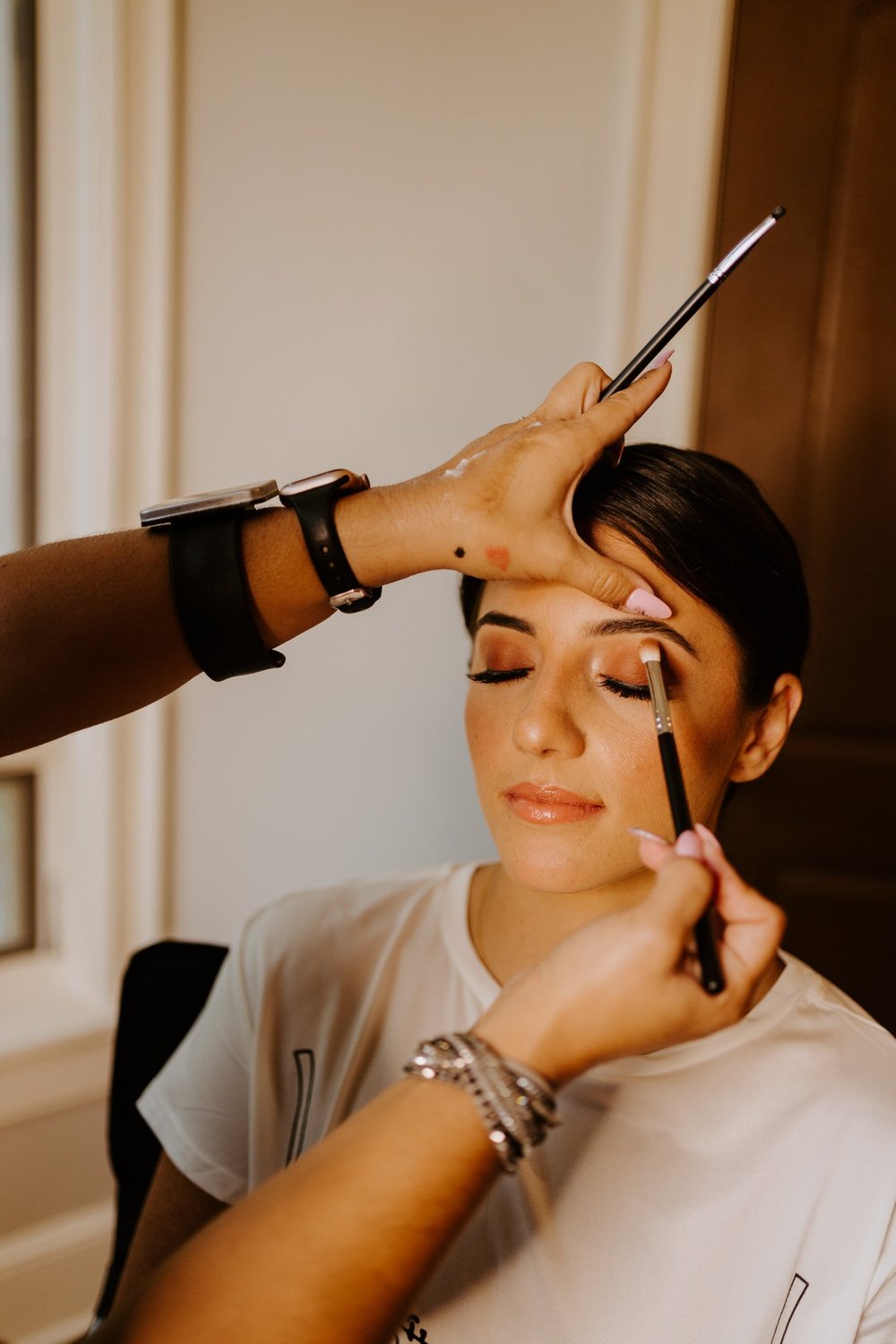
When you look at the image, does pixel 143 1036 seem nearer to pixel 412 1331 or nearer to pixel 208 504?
pixel 412 1331

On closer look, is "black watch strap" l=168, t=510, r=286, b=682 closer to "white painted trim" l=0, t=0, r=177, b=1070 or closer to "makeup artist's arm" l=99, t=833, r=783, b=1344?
"makeup artist's arm" l=99, t=833, r=783, b=1344

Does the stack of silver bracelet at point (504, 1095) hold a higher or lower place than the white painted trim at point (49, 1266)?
higher

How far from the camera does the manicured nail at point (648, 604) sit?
807 mm

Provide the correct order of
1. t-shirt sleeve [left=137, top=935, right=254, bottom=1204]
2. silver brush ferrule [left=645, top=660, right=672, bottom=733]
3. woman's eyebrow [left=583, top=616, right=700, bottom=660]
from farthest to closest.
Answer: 1. t-shirt sleeve [left=137, top=935, right=254, bottom=1204]
2. woman's eyebrow [left=583, top=616, right=700, bottom=660]
3. silver brush ferrule [left=645, top=660, right=672, bottom=733]

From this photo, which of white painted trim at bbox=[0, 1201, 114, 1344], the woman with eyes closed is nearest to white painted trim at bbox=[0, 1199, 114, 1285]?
white painted trim at bbox=[0, 1201, 114, 1344]

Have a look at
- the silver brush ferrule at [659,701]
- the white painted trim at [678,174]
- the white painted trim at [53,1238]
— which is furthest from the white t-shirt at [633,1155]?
the white painted trim at [678,174]

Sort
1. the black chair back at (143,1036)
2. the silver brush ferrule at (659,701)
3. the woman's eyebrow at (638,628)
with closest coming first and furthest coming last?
the silver brush ferrule at (659,701) < the woman's eyebrow at (638,628) < the black chair back at (143,1036)

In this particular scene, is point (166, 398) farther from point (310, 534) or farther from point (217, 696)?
point (310, 534)

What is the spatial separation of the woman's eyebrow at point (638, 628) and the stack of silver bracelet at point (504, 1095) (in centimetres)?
45

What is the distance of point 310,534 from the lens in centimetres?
76

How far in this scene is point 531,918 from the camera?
96 centimetres

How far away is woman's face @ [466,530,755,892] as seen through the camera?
0.87m

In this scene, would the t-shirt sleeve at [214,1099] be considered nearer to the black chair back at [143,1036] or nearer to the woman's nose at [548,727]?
the black chair back at [143,1036]

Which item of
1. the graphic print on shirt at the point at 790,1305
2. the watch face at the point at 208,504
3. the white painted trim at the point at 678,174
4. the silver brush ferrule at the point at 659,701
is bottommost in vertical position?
the graphic print on shirt at the point at 790,1305
